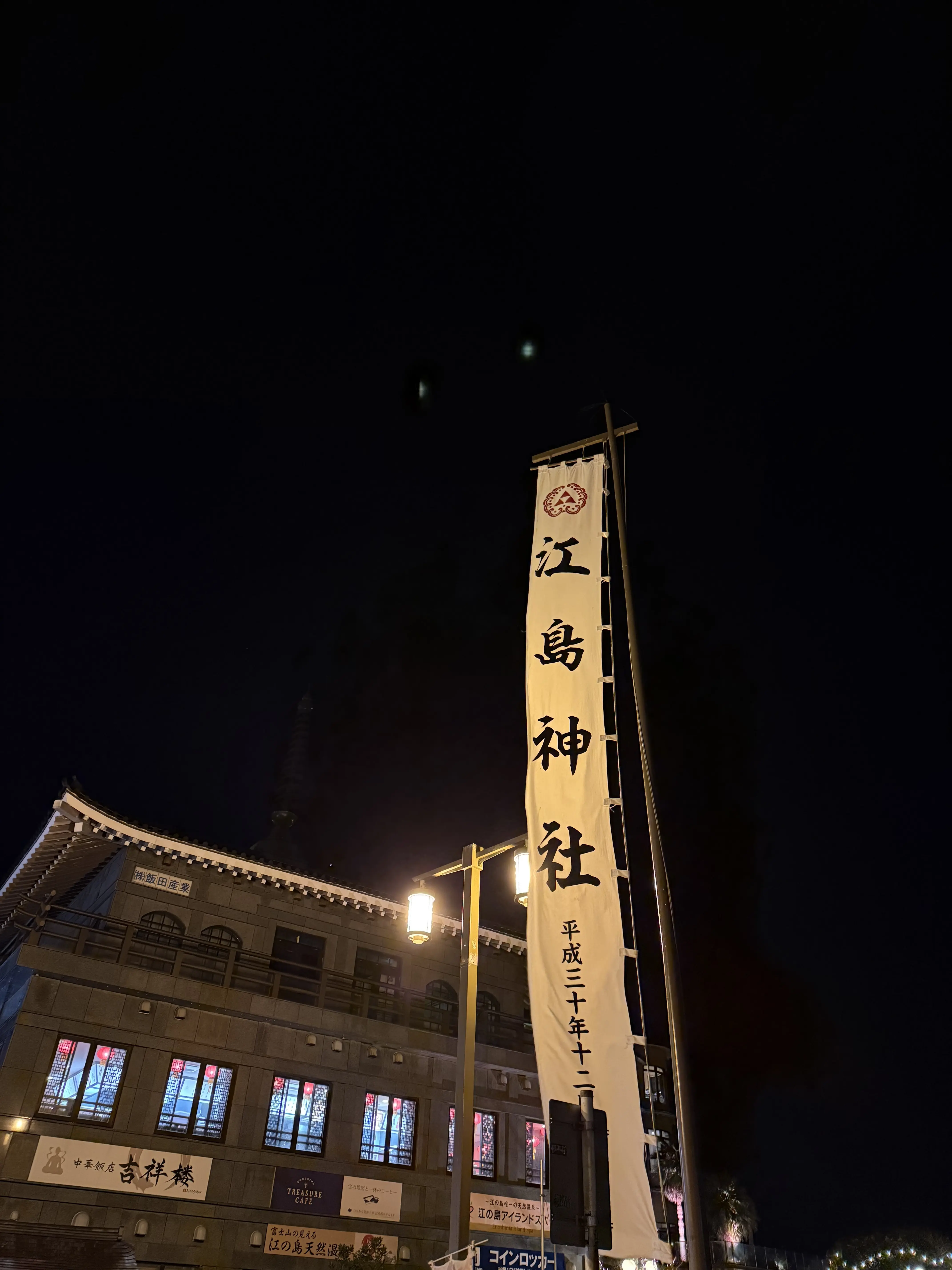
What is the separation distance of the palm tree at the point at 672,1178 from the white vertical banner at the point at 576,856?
89.3 feet

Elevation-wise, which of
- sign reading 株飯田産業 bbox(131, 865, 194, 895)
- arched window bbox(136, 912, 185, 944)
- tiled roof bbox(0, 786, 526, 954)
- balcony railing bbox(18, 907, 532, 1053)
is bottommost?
balcony railing bbox(18, 907, 532, 1053)

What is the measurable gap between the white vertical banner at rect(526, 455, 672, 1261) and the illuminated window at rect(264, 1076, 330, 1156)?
1495cm

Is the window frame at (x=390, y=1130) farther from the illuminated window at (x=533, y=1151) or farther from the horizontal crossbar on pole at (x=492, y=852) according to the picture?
the horizontal crossbar on pole at (x=492, y=852)

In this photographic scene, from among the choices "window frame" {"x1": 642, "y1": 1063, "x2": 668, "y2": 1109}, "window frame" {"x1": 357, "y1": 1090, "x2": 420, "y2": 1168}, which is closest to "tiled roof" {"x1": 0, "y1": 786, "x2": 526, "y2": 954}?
"window frame" {"x1": 357, "y1": 1090, "x2": 420, "y2": 1168}

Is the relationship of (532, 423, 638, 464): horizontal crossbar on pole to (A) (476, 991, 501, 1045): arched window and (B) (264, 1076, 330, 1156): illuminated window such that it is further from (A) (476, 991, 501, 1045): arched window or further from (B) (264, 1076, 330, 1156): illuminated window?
(A) (476, 991, 501, 1045): arched window

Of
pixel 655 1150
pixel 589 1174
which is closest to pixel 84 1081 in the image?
pixel 655 1150

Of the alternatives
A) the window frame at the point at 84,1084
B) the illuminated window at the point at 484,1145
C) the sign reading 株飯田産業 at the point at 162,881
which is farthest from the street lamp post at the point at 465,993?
the illuminated window at the point at 484,1145

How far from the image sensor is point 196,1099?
1977 centimetres

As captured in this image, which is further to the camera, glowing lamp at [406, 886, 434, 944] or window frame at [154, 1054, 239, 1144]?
window frame at [154, 1054, 239, 1144]

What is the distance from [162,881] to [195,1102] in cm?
566

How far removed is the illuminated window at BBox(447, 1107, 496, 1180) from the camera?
23.1 meters

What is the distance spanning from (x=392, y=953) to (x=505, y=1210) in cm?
740

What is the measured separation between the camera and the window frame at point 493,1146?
2291 cm

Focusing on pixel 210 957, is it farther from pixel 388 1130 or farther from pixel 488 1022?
pixel 488 1022
